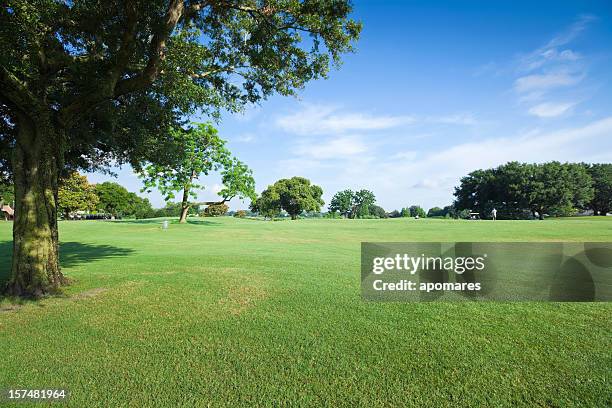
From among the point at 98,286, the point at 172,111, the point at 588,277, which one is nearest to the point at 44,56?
the point at 172,111

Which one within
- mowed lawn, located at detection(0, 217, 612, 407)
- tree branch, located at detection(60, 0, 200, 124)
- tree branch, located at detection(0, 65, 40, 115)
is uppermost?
tree branch, located at detection(60, 0, 200, 124)

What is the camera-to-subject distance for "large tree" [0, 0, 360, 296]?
721cm

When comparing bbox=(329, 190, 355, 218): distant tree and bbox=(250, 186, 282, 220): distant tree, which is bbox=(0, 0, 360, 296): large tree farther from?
bbox=(329, 190, 355, 218): distant tree

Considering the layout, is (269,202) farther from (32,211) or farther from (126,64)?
(126,64)

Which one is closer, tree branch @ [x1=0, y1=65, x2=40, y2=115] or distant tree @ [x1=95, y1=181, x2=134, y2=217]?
tree branch @ [x1=0, y1=65, x2=40, y2=115]

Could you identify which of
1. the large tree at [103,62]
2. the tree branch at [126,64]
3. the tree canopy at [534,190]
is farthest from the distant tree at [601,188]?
the tree branch at [126,64]

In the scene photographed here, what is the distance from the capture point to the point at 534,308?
22.9ft

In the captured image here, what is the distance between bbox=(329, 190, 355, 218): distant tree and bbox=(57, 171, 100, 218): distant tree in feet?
256

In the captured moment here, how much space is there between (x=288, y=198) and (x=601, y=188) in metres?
75.3

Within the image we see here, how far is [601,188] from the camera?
76.9 m

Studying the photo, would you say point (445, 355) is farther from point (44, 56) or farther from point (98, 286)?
point (44, 56)

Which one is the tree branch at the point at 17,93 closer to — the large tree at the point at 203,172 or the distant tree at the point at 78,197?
the large tree at the point at 203,172

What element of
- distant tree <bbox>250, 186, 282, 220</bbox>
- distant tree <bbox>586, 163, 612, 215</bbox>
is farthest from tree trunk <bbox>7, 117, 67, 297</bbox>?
distant tree <bbox>586, 163, 612, 215</bbox>

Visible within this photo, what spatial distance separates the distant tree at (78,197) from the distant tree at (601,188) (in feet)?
385
